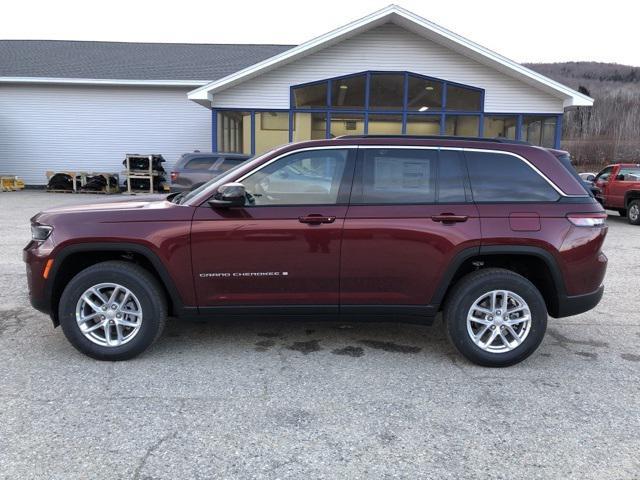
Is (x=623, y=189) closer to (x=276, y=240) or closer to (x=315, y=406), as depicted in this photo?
(x=276, y=240)

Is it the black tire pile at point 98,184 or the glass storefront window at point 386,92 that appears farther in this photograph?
the black tire pile at point 98,184

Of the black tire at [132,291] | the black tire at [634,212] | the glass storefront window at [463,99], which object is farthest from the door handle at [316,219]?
the glass storefront window at [463,99]

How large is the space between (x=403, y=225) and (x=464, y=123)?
14892 millimetres

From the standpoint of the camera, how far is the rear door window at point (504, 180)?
4.02 m

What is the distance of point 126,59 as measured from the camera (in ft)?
78.8

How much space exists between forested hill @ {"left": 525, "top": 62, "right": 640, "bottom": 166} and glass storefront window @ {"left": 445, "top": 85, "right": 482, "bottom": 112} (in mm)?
28515

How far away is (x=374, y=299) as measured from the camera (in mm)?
4031

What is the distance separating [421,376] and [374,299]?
669mm

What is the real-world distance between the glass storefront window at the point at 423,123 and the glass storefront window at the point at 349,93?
5.76 feet

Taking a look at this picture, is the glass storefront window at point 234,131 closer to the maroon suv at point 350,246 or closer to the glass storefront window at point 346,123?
the glass storefront window at point 346,123

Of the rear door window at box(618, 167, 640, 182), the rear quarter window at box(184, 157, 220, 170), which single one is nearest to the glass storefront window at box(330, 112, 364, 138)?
the rear quarter window at box(184, 157, 220, 170)

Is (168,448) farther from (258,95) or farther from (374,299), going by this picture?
(258,95)

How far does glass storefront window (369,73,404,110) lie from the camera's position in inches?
687

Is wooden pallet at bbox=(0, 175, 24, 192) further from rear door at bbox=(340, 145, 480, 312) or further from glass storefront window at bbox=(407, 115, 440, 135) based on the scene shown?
rear door at bbox=(340, 145, 480, 312)
